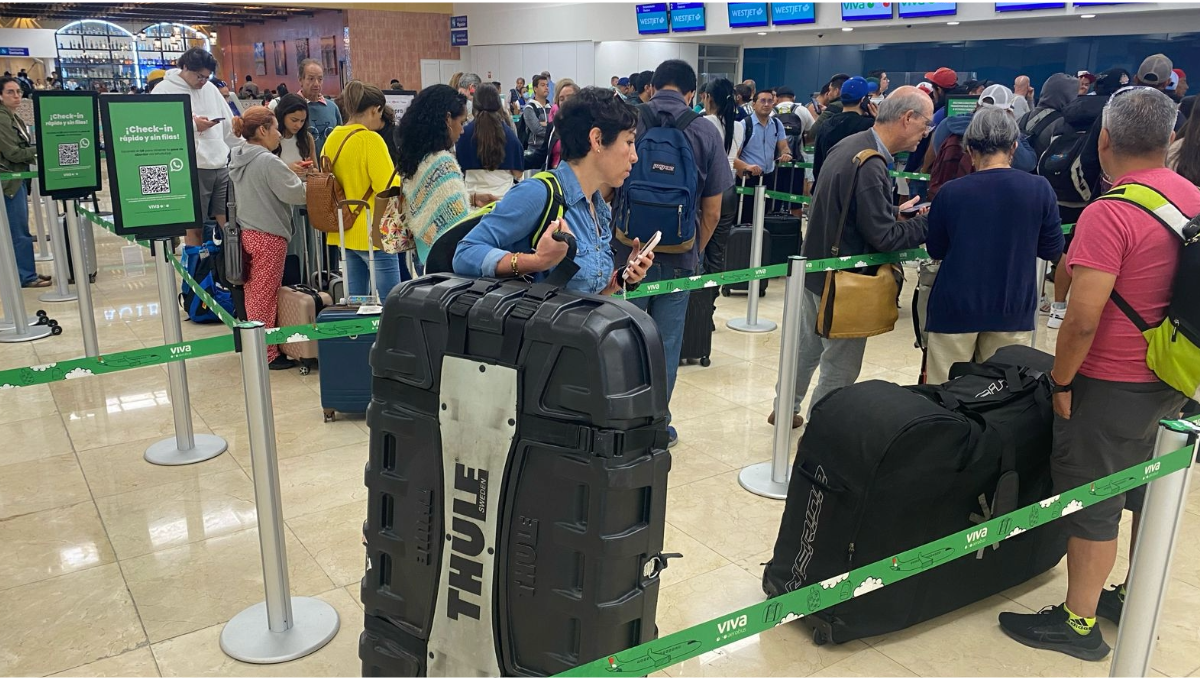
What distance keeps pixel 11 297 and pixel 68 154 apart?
3.59 feet

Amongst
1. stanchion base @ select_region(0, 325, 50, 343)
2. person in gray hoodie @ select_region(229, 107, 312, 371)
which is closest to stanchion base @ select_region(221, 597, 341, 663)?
person in gray hoodie @ select_region(229, 107, 312, 371)

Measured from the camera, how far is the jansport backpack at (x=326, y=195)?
5.04 meters

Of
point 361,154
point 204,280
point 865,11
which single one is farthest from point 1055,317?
point 865,11

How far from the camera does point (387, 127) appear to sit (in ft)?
19.5

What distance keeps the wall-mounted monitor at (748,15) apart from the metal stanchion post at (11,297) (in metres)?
13.4

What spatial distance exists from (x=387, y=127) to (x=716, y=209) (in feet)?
9.01

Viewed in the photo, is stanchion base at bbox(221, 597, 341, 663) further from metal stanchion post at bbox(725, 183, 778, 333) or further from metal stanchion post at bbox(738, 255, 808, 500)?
metal stanchion post at bbox(725, 183, 778, 333)

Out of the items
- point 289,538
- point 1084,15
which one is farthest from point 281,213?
point 1084,15

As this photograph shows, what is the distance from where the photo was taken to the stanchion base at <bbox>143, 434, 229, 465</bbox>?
13.9 feet

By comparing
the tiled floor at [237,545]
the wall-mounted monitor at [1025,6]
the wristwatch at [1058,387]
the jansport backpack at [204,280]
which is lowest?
the tiled floor at [237,545]

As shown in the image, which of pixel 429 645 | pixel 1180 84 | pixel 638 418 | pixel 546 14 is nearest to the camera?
pixel 638 418

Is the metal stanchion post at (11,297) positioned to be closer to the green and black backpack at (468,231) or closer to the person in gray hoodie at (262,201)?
the person in gray hoodie at (262,201)

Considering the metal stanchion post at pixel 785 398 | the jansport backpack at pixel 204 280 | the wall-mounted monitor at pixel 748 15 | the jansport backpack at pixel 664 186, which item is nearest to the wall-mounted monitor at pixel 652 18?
the wall-mounted monitor at pixel 748 15

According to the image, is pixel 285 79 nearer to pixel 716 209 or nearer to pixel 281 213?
pixel 281 213
